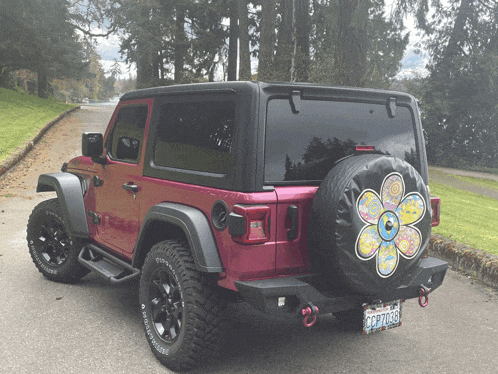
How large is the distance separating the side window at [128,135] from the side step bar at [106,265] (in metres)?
0.88

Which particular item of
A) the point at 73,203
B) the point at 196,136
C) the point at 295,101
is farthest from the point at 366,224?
the point at 73,203

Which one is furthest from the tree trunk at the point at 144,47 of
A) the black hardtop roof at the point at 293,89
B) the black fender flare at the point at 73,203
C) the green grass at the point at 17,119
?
the black hardtop roof at the point at 293,89

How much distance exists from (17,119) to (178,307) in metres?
20.2

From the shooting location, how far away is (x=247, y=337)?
4094 millimetres

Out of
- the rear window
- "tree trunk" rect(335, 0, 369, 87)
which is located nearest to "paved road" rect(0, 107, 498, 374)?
the rear window

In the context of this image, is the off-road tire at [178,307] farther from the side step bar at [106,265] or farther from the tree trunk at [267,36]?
the tree trunk at [267,36]

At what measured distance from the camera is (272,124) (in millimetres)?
3223

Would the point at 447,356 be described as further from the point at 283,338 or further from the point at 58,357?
the point at 58,357

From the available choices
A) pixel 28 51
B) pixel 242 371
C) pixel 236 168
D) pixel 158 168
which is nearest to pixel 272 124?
pixel 236 168

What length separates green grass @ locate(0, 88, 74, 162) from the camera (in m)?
15.0

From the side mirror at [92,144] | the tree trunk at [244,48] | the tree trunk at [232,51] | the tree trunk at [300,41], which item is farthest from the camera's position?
the tree trunk at [232,51]

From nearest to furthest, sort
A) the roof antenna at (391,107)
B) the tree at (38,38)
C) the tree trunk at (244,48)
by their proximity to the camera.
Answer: the roof antenna at (391,107)
the tree trunk at (244,48)
the tree at (38,38)

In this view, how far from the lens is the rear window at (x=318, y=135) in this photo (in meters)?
3.23

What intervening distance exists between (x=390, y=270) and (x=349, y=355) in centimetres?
98
